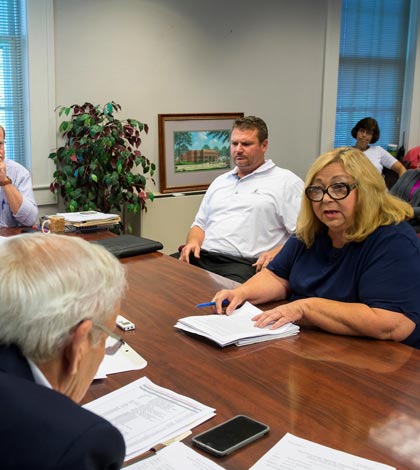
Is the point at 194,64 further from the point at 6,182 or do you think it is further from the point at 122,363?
the point at 122,363

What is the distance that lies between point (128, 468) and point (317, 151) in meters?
4.90

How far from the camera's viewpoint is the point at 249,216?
3301 millimetres

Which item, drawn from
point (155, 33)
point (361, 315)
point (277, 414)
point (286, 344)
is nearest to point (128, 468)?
point (277, 414)

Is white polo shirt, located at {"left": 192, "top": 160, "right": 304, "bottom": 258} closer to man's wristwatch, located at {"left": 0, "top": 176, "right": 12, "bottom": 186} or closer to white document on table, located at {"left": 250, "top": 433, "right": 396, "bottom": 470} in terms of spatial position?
man's wristwatch, located at {"left": 0, "top": 176, "right": 12, "bottom": 186}

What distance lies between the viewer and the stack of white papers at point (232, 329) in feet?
5.63

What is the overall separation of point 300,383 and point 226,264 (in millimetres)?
1769

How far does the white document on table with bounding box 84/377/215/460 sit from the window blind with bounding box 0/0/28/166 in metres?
3.22

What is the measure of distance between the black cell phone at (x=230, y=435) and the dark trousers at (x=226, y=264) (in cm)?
176

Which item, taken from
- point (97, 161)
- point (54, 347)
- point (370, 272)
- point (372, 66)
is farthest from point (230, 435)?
point (372, 66)

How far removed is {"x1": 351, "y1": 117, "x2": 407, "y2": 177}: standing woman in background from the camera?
5656mm

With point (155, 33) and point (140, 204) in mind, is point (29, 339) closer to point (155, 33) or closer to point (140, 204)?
point (140, 204)

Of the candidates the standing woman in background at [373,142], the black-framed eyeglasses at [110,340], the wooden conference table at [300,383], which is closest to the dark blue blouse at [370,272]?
the wooden conference table at [300,383]

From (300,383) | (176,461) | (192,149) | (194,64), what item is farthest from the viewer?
(192,149)

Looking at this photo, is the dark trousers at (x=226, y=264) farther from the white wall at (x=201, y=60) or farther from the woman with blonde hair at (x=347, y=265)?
the white wall at (x=201, y=60)
